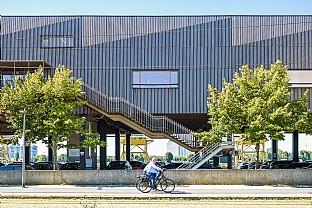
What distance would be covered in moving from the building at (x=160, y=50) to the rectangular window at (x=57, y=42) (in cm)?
4

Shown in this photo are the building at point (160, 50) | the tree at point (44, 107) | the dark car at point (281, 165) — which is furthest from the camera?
the building at point (160, 50)

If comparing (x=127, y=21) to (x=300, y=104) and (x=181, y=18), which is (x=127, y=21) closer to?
(x=181, y=18)

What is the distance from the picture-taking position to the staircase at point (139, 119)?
34906mm

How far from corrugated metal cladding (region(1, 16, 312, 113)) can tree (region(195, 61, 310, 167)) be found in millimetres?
6319

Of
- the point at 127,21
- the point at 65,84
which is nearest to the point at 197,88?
the point at 127,21

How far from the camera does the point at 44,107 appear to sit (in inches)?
1256

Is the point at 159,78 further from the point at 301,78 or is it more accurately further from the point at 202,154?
the point at 301,78

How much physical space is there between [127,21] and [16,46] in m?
8.40

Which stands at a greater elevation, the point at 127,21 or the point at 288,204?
the point at 127,21

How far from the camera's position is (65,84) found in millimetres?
32250

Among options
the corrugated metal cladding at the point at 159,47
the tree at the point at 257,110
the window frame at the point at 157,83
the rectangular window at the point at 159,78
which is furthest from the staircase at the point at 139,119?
the tree at the point at 257,110

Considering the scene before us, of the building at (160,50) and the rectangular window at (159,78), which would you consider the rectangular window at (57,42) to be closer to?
the building at (160,50)

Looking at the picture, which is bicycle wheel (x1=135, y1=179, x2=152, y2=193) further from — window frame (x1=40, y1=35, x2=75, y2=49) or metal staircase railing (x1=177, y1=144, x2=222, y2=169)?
window frame (x1=40, y1=35, x2=75, y2=49)

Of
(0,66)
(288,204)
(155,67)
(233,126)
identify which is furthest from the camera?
(155,67)
